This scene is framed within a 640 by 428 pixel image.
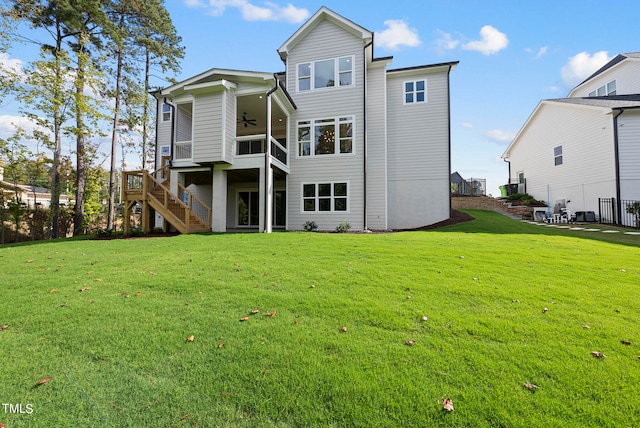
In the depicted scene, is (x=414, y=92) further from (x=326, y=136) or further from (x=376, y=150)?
(x=326, y=136)

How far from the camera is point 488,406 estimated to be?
193cm

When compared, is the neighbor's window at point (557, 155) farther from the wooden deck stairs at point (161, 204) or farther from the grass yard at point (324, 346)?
the wooden deck stairs at point (161, 204)

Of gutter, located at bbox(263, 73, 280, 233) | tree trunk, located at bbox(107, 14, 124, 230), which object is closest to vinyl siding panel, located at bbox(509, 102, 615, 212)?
gutter, located at bbox(263, 73, 280, 233)

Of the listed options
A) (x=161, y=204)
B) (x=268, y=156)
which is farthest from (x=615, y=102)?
(x=161, y=204)

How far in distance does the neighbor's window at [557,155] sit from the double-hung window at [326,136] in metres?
14.8

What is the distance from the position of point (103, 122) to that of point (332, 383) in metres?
21.1

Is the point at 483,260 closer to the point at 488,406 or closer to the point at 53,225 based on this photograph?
the point at 488,406

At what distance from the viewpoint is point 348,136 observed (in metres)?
13.3

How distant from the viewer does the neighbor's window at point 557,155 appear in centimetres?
1770

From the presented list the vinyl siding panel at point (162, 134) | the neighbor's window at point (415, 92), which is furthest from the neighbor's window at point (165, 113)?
the neighbor's window at point (415, 92)

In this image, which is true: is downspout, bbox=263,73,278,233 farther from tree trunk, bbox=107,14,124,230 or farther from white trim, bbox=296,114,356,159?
tree trunk, bbox=107,14,124,230

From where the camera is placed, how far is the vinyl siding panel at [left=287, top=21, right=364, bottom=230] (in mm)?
13101

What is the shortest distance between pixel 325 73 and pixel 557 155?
53.4 feet

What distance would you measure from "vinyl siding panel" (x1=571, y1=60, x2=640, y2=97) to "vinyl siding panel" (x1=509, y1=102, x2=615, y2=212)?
521cm
